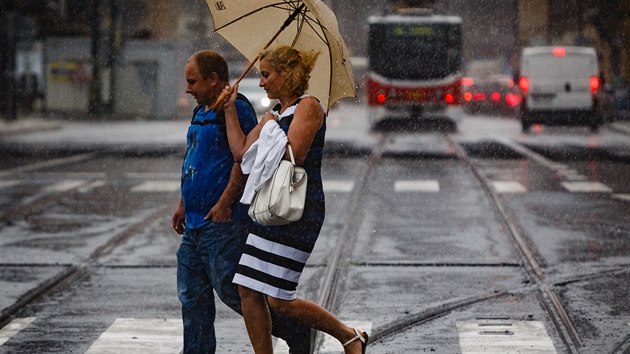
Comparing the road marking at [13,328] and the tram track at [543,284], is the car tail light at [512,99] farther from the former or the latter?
the road marking at [13,328]

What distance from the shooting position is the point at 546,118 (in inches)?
1399

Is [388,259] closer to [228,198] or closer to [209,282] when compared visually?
[209,282]

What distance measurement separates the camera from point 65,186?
1781cm

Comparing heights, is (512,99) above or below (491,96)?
above

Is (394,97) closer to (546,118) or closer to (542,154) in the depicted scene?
(546,118)

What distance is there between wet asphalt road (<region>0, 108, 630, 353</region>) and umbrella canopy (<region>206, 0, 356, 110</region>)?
182 centimetres

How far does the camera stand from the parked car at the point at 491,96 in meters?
48.9

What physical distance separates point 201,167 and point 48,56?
144 feet

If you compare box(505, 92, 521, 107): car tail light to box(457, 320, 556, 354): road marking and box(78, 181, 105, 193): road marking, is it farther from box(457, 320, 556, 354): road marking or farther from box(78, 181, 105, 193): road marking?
box(457, 320, 556, 354): road marking

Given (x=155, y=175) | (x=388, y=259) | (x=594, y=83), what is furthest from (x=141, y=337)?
(x=594, y=83)

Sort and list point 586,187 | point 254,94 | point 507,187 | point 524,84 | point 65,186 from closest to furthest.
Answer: point 507,187 → point 586,187 → point 65,186 → point 524,84 → point 254,94

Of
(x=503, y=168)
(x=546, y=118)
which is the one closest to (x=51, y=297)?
(x=503, y=168)

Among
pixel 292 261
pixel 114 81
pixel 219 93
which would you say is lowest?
pixel 114 81

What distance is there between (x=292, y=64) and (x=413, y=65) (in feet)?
105
